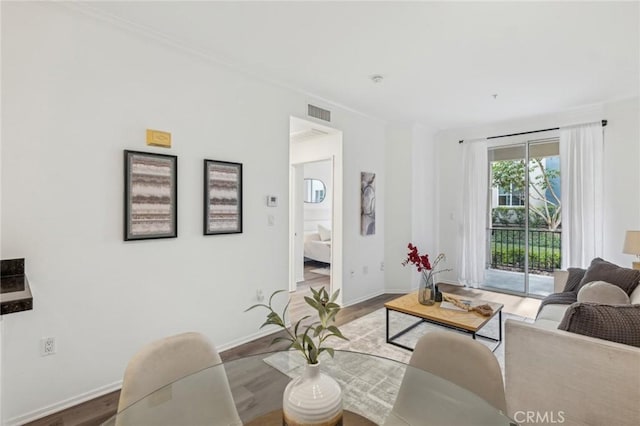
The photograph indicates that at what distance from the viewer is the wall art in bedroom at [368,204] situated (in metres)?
4.55

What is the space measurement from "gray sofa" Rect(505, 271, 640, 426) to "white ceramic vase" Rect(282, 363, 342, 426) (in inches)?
49.1

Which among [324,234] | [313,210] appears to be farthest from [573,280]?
[313,210]

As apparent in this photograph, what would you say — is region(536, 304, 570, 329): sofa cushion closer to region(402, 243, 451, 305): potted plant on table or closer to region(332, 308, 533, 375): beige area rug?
region(332, 308, 533, 375): beige area rug

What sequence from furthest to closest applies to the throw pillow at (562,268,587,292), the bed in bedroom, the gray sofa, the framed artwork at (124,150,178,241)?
the bed in bedroom < the throw pillow at (562,268,587,292) < the framed artwork at (124,150,178,241) < the gray sofa

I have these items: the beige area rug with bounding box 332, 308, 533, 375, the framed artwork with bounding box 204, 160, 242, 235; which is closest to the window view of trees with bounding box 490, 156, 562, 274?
the beige area rug with bounding box 332, 308, 533, 375

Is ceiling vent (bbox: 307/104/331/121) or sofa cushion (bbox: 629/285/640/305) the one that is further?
ceiling vent (bbox: 307/104/331/121)

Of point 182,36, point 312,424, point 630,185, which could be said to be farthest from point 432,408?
point 630,185

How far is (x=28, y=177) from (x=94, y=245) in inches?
22.6

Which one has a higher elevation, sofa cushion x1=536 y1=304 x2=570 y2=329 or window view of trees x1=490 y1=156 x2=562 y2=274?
window view of trees x1=490 y1=156 x2=562 y2=274

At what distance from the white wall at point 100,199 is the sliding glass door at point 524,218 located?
4079mm

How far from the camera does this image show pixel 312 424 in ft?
2.90

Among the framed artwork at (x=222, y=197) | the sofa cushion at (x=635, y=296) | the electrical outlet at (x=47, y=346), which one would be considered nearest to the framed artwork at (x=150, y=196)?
the framed artwork at (x=222, y=197)

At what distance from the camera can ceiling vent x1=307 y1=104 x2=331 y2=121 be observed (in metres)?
3.72

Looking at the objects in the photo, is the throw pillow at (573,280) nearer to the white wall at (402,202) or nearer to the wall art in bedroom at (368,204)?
the white wall at (402,202)
